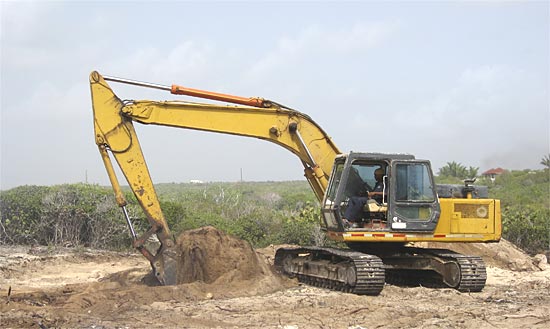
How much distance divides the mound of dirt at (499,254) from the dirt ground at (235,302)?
1.84 meters

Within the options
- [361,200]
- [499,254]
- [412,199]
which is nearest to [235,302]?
[361,200]

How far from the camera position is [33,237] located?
19547mm

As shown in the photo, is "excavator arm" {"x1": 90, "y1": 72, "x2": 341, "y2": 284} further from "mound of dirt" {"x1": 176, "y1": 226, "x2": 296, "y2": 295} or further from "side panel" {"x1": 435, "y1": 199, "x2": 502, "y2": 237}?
"side panel" {"x1": 435, "y1": 199, "x2": 502, "y2": 237}

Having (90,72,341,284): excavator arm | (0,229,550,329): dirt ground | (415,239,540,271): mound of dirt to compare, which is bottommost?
(0,229,550,329): dirt ground

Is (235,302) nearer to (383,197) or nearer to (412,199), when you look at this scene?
(383,197)

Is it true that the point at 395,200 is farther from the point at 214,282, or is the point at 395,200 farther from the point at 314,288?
the point at 214,282

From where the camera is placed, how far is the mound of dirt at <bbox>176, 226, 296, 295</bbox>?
40.9ft

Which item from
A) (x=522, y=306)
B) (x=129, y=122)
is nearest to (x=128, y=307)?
(x=129, y=122)

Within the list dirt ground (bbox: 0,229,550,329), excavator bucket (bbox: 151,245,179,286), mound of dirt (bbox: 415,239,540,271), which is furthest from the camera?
mound of dirt (bbox: 415,239,540,271)

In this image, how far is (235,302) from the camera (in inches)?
434

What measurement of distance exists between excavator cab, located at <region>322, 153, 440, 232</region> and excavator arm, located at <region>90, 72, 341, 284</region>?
76cm

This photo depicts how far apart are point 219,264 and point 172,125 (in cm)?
265

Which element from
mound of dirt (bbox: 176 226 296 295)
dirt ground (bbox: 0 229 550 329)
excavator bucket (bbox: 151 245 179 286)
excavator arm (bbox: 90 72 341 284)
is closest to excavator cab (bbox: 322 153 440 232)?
excavator arm (bbox: 90 72 341 284)

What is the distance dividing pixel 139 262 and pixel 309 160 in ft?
19.8
